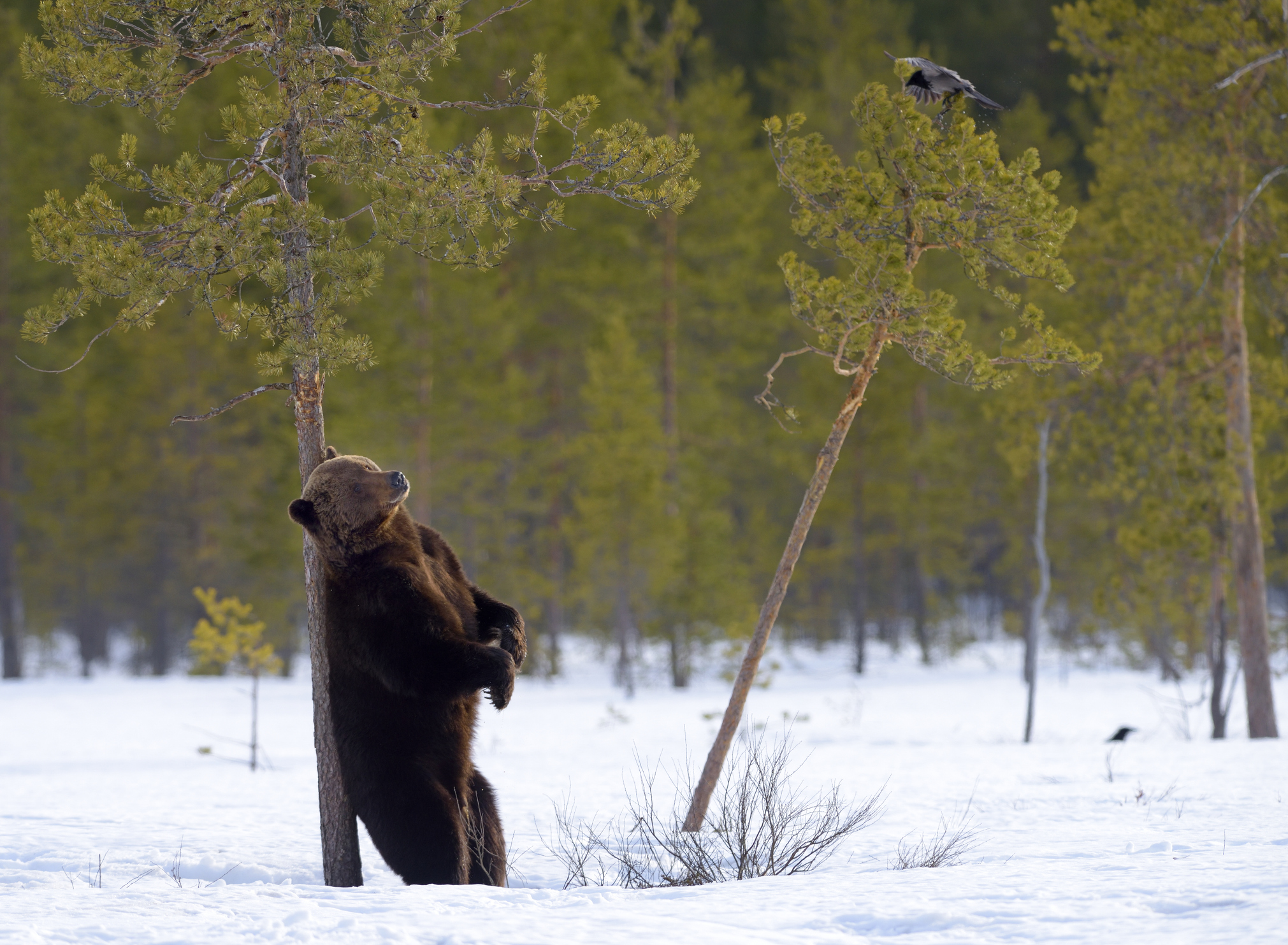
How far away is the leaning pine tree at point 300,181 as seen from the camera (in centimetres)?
513

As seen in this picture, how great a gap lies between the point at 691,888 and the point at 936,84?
13.6 feet

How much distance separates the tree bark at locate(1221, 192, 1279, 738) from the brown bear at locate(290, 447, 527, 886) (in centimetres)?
873

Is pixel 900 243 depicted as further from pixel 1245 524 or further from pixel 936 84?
pixel 1245 524

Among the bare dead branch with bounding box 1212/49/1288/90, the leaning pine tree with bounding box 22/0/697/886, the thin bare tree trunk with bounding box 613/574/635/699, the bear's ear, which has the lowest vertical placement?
the thin bare tree trunk with bounding box 613/574/635/699

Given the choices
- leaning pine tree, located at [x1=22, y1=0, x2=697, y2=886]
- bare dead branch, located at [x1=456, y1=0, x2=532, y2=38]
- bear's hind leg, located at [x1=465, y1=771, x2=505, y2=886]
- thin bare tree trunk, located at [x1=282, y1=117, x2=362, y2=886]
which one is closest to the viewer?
bear's hind leg, located at [x1=465, y1=771, x2=505, y2=886]

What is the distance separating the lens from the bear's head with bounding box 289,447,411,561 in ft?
15.0

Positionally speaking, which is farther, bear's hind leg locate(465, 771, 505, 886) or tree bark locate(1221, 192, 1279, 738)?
tree bark locate(1221, 192, 1279, 738)

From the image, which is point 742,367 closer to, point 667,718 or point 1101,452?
point 667,718

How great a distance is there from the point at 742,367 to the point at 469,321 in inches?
276

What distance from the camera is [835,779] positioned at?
8469 millimetres

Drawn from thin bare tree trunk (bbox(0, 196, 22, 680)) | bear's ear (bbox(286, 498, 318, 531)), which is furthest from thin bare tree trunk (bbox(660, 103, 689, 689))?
bear's ear (bbox(286, 498, 318, 531))

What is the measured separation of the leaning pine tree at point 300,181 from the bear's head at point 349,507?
592 mm

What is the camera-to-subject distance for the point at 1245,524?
35.9 feet

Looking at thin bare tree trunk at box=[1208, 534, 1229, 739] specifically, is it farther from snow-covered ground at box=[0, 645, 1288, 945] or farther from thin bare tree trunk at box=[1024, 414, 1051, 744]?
thin bare tree trunk at box=[1024, 414, 1051, 744]
